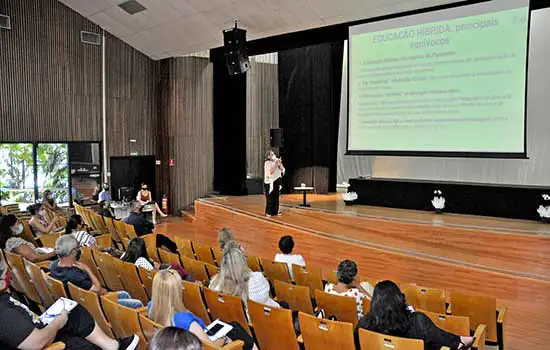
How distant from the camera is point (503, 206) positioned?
27.0 ft

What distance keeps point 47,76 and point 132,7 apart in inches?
98.1

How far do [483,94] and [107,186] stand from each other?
857 cm

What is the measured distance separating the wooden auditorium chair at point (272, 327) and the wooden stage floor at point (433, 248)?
260 centimetres

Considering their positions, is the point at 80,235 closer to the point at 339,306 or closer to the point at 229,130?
the point at 339,306

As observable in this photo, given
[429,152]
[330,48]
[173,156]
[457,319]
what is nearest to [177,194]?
[173,156]

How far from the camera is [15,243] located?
576 centimetres

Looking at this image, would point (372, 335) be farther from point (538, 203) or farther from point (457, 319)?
point (538, 203)

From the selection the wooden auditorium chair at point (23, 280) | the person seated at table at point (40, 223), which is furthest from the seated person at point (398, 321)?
the person seated at table at point (40, 223)

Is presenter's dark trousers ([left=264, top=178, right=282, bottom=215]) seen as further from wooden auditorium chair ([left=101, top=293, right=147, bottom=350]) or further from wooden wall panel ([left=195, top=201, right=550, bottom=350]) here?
wooden auditorium chair ([left=101, top=293, right=147, bottom=350])

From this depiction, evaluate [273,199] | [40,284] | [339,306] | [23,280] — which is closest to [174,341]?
[339,306]

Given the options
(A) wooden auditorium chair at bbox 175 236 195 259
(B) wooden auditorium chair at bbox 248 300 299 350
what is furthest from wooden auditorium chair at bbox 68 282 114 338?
(A) wooden auditorium chair at bbox 175 236 195 259

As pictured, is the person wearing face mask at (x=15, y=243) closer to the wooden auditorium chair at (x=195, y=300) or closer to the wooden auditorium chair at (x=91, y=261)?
the wooden auditorium chair at (x=91, y=261)

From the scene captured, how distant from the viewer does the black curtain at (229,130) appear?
12820 millimetres

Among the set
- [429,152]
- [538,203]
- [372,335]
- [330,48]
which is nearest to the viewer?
[372,335]
